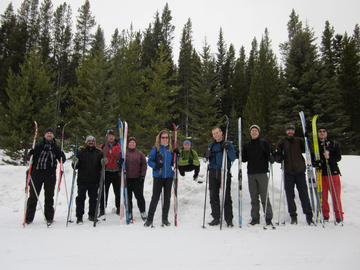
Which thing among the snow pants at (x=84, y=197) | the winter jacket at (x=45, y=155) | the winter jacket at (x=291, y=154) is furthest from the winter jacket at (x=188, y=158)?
the winter jacket at (x=45, y=155)

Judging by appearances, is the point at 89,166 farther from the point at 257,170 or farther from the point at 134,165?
the point at 257,170

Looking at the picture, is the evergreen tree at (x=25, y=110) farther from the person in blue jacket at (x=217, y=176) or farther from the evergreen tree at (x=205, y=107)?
the person in blue jacket at (x=217, y=176)

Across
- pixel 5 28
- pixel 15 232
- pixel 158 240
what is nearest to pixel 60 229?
pixel 15 232

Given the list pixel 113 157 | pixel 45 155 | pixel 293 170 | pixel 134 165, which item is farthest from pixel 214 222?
pixel 45 155

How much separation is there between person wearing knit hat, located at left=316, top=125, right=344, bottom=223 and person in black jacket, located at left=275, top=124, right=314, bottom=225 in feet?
1.93

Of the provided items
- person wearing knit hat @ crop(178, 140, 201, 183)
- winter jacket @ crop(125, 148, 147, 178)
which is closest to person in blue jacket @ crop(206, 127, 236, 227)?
winter jacket @ crop(125, 148, 147, 178)

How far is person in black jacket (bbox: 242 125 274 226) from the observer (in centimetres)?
498

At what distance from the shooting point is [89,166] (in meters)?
5.41

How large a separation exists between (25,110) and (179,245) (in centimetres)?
1449

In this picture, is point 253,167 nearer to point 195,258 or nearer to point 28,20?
point 195,258

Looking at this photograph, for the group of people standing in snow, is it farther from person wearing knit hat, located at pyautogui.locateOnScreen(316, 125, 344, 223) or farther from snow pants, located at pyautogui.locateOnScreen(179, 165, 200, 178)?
snow pants, located at pyautogui.locateOnScreen(179, 165, 200, 178)

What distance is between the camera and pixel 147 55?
2936 centimetres

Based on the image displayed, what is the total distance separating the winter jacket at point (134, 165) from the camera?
5.60 metres

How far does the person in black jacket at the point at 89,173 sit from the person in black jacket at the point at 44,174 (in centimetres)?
59
